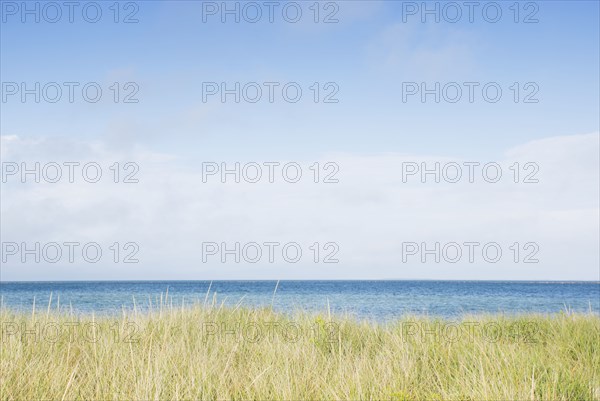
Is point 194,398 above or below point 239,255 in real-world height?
below

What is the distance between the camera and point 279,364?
4672 mm

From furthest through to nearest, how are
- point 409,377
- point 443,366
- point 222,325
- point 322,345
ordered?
point 222,325, point 322,345, point 443,366, point 409,377

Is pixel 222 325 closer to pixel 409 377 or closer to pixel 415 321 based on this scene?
pixel 415 321

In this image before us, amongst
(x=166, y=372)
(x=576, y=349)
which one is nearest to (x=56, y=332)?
(x=166, y=372)

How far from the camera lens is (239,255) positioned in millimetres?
10312

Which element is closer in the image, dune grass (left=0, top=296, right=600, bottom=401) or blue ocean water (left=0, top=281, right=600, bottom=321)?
dune grass (left=0, top=296, right=600, bottom=401)

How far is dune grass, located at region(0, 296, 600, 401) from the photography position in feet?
12.8

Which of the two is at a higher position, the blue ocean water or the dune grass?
the dune grass

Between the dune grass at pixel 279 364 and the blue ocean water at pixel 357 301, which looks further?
the blue ocean water at pixel 357 301

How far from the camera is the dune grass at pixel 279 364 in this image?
3914 millimetres

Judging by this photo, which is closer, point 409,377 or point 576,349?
point 409,377

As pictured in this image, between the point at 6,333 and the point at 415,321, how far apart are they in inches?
211

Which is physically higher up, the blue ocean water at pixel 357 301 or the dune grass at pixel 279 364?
the dune grass at pixel 279 364

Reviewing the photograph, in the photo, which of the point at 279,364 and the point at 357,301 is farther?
the point at 357,301
